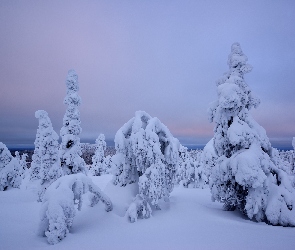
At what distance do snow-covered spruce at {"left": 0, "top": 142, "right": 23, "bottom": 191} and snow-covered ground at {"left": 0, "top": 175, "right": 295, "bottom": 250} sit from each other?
19294 mm

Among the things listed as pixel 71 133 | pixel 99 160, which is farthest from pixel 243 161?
pixel 99 160

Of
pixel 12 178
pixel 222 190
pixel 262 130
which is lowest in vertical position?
pixel 12 178

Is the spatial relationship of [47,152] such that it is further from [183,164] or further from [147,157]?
[183,164]

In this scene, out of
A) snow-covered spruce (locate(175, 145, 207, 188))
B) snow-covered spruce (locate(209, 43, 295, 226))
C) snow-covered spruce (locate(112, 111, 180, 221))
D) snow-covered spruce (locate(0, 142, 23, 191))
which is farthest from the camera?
snow-covered spruce (locate(175, 145, 207, 188))

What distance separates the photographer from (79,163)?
60.9 ft

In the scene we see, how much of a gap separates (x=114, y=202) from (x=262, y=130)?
988cm

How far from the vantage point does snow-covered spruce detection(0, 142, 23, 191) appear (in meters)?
27.6

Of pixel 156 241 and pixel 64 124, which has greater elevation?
pixel 64 124

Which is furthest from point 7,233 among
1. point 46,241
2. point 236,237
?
point 236,237

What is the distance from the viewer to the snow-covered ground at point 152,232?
7449 mm

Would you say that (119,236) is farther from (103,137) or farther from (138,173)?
(103,137)

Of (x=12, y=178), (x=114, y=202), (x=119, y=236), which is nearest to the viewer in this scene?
(x=119, y=236)

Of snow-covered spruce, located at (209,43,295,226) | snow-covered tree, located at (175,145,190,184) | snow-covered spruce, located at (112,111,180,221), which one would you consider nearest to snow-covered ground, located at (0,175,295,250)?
snow-covered spruce, located at (209,43,295,226)

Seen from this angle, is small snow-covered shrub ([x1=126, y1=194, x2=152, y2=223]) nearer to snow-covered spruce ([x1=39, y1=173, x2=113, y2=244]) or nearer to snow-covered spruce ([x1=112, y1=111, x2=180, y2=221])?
snow-covered spruce ([x1=112, y1=111, x2=180, y2=221])
